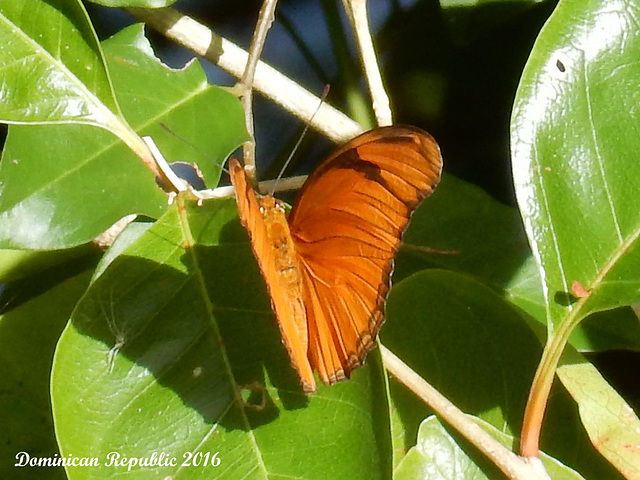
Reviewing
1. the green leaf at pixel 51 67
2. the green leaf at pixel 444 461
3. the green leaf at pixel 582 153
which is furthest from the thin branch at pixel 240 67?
the green leaf at pixel 444 461

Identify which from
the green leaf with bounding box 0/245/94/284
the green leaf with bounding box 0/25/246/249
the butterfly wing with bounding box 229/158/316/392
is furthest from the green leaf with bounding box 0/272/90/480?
the butterfly wing with bounding box 229/158/316/392

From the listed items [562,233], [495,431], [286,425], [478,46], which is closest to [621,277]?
[562,233]

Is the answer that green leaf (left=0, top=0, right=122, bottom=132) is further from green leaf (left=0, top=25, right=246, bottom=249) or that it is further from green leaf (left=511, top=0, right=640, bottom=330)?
green leaf (left=511, top=0, right=640, bottom=330)

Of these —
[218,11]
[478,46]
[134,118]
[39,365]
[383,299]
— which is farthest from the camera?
[218,11]

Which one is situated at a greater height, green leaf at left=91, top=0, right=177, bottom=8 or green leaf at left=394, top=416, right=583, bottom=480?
green leaf at left=91, top=0, right=177, bottom=8

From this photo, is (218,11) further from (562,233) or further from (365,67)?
(562,233)

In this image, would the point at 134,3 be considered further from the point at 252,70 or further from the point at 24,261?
the point at 24,261

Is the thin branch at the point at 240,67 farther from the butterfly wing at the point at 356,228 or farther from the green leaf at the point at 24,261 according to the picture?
the green leaf at the point at 24,261
